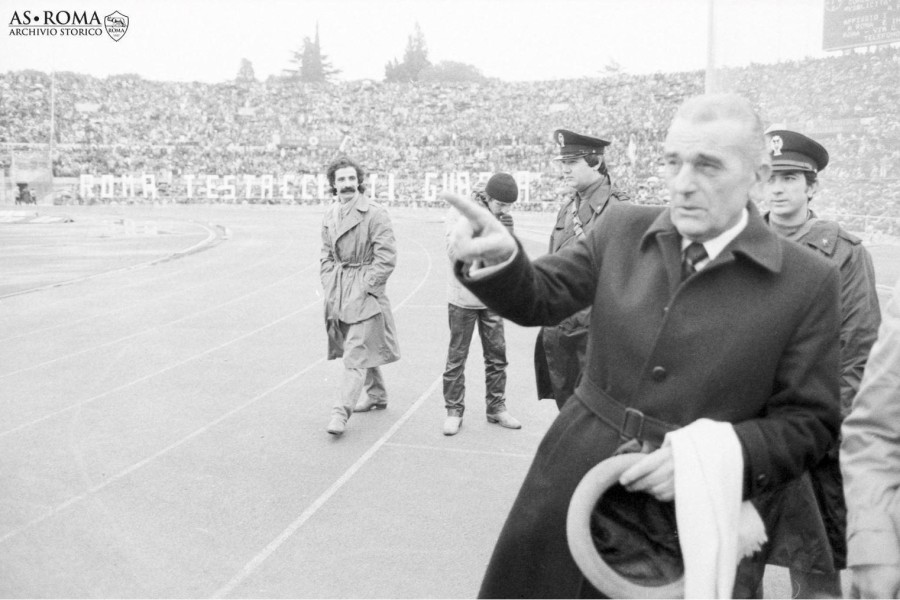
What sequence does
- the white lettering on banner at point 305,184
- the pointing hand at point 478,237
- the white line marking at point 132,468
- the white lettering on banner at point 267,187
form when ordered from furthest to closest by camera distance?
the white lettering on banner at point 267,187 < the white lettering on banner at point 305,184 < the white line marking at point 132,468 < the pointing hand at point 478,237

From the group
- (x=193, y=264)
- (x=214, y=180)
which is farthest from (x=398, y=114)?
(x=193, y=264)

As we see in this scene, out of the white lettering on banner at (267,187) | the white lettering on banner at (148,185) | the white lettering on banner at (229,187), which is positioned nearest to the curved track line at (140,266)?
the white lettering on banner at (267,187)

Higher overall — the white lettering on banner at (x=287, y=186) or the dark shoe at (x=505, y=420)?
A: the white lettering on banner at (x=287, y=186)

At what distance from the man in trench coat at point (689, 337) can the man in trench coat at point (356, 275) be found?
404 centimetres

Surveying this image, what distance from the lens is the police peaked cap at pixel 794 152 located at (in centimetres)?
323

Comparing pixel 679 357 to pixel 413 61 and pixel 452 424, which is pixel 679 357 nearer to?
pixel 452 424

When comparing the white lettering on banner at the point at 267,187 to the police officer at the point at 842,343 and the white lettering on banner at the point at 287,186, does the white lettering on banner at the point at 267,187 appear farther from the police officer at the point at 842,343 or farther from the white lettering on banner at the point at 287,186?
the police officer at the point at 842,343

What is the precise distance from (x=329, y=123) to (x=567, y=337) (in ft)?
174

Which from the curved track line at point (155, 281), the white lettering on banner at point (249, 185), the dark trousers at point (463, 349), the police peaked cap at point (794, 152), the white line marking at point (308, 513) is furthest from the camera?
the white lettering on banner at point (249, 185)

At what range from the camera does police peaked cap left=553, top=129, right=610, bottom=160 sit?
4.41 meters

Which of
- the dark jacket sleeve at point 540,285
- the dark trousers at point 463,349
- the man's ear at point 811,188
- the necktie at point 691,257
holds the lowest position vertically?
the dark trousers at point 463,349

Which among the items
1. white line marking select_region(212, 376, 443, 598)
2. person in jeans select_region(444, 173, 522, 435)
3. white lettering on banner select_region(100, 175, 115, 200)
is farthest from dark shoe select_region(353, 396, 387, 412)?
white lettering on banner select_region(100, 175, 115, 200)

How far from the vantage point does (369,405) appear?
21.5 ft

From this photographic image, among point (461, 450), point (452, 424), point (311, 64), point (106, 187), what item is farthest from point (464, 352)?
point (311, 64)
